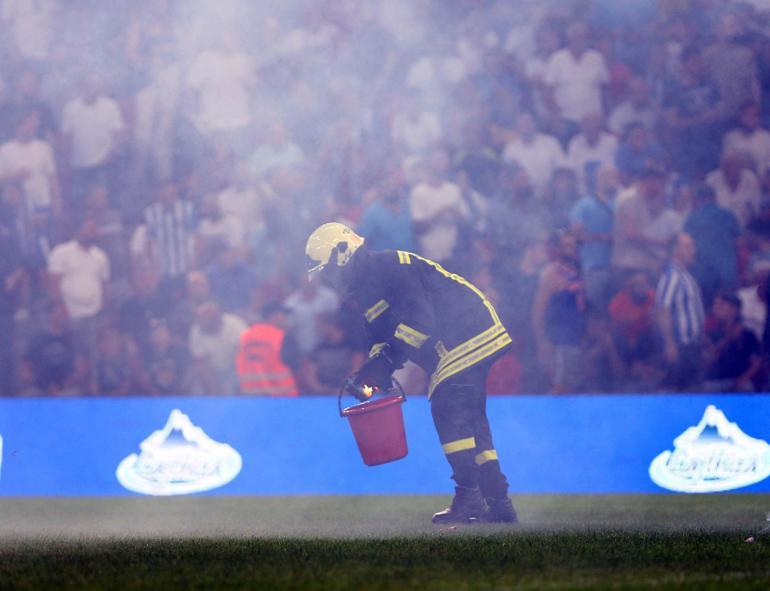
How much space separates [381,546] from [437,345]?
5.10 feet

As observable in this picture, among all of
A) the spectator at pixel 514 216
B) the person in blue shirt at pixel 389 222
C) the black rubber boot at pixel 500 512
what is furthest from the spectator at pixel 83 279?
the black rubber boot at pixel 500 512

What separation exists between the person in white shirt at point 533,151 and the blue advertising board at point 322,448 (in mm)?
2526

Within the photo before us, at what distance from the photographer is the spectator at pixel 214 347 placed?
9555 mm

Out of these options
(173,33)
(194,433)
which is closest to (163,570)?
(194,433)

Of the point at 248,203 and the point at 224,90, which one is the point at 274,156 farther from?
the point at 224,90

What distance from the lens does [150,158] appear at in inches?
412

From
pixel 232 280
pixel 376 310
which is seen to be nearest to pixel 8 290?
pixel 232 280

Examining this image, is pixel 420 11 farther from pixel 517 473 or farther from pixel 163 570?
pixel 163 570

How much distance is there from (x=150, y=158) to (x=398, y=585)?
281 inches

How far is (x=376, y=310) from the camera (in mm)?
6352

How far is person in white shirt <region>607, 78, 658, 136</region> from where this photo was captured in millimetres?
10234

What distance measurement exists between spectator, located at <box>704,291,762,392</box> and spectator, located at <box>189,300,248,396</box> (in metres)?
3.72

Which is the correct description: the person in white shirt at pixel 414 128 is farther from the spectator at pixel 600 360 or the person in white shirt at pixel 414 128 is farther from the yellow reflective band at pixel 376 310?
the yellow reflective band at pixel 376 310

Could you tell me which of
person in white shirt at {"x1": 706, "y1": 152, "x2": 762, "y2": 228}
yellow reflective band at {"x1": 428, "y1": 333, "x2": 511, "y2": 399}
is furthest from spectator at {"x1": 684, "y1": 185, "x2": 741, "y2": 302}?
yellow reflective band at {"x1": 428, "y1": 333, "x2": 511, "y2": 399}
